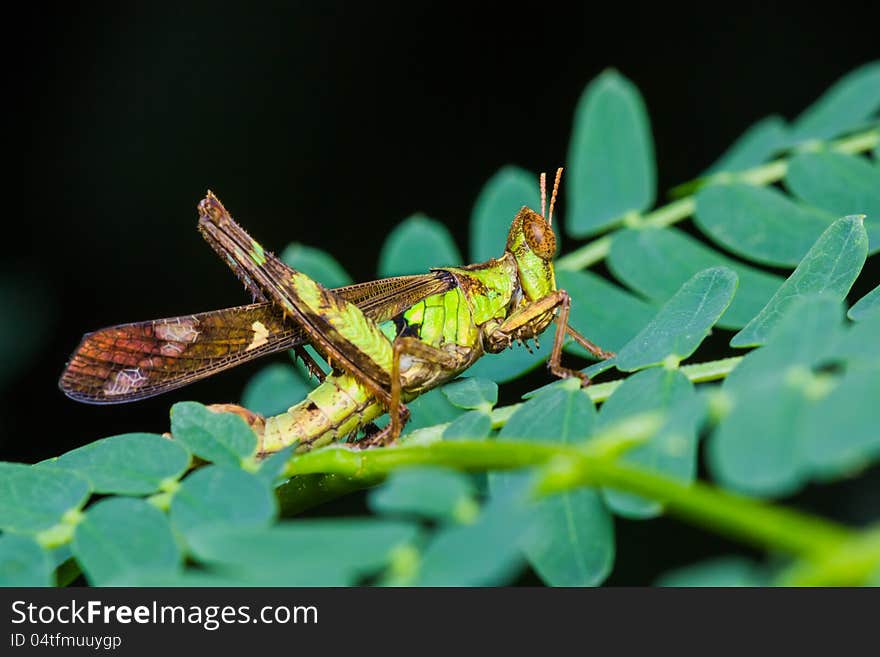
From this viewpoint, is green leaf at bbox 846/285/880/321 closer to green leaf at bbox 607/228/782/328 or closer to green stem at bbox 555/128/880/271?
Result: green leaf at bbox 607/228/782/328

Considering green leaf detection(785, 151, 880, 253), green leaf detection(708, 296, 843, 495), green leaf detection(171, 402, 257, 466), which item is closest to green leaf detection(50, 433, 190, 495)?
green leaf detection(171, 402, 257, 466)

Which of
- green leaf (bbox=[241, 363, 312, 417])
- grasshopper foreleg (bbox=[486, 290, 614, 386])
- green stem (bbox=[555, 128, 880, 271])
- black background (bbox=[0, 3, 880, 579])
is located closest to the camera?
grasshopper foreleg (bbox=[486, 290, 614, 386])

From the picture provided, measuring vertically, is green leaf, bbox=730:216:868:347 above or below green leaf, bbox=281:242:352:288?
above

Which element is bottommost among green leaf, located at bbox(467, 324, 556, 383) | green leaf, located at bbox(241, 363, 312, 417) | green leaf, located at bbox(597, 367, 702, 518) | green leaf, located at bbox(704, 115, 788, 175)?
green leaf, located at bbox(241, 363, 312, 417)

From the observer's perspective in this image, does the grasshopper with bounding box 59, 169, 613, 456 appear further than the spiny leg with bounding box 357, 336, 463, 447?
Yes

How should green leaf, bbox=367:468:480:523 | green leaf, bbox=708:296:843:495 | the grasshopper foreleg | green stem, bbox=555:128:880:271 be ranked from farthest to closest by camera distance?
green stem, bbox=555:128:880:271
the grasshopper foreleg
green leaf, bbox=367:468:480:523
green leaf, bbox=708:296:843:495

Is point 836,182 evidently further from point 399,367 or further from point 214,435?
point 214,435

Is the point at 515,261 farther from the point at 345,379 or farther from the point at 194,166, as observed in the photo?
the point at 194,166

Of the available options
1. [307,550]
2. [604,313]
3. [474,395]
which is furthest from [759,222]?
[307,550]
